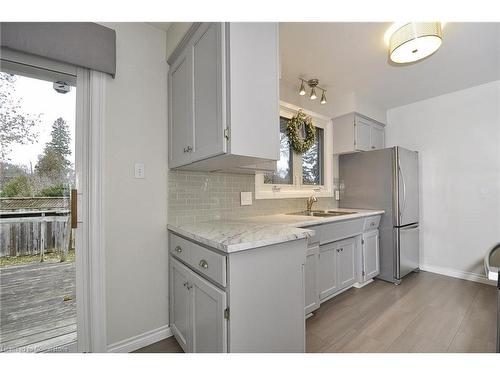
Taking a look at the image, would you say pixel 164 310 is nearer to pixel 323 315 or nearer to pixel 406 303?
pixel 323 315

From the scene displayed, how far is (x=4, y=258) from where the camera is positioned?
1.31 m

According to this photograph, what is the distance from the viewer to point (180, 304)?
1555mm

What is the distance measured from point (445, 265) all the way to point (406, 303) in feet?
4.33

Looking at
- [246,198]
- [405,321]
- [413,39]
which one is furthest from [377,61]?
[405,321]

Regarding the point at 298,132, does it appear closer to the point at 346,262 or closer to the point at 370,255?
the point at 346,262

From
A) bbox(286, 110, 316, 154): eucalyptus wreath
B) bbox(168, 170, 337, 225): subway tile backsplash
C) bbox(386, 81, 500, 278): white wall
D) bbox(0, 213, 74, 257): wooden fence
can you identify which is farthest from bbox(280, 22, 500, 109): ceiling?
bbox(0, 213, 74, 257): wooden fence

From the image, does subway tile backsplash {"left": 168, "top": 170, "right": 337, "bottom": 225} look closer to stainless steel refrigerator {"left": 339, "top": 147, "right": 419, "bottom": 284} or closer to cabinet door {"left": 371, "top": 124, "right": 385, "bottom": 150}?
stainless steel refrigerator {"left": 339, "top": 147, "right": 419, "bottom": 284}

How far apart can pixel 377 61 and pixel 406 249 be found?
224 centimetres

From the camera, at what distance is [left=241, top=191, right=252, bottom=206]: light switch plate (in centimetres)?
216

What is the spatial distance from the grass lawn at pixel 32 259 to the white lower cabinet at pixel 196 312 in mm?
635

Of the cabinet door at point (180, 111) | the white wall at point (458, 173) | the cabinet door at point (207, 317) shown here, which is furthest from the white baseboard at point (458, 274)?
the cabinet door at point (180, 111)

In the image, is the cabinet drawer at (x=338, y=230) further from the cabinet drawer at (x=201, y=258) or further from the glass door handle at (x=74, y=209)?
the glass door handle at (x=74, y=209)

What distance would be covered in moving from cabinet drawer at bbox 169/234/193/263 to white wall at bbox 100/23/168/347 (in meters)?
0.11
